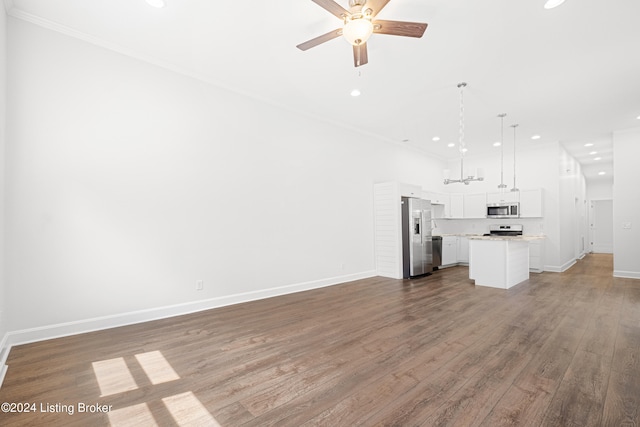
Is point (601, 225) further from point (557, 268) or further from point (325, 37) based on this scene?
point (325, 37)

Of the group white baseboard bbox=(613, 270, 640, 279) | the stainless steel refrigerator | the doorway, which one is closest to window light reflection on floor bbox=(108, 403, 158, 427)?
the stainless steel refrigerator

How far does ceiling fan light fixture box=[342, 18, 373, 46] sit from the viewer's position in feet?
8.33

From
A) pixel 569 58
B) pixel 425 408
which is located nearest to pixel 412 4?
pixel 569 58

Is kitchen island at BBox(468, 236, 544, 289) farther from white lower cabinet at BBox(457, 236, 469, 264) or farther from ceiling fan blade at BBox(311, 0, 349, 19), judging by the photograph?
ceiling fan blade at BBox(311, 0, 349, 19)

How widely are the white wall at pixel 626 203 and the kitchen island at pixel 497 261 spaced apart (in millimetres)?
2455

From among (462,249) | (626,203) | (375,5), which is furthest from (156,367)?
(626,203)

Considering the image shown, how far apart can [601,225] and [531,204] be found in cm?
816

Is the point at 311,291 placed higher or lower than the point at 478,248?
lower

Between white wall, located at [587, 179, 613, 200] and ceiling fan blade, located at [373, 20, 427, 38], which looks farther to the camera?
white wall, located at [587, 179, 613, 200]

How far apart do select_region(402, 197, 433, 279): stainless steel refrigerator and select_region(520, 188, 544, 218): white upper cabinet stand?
9.13ft

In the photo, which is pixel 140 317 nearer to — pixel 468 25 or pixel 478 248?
pixel 468 25

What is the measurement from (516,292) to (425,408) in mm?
4320

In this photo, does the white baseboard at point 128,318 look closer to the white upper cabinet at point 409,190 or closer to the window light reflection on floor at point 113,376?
Answer: the window light reflection on floor at point 113,376

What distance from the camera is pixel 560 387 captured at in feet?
7.25
